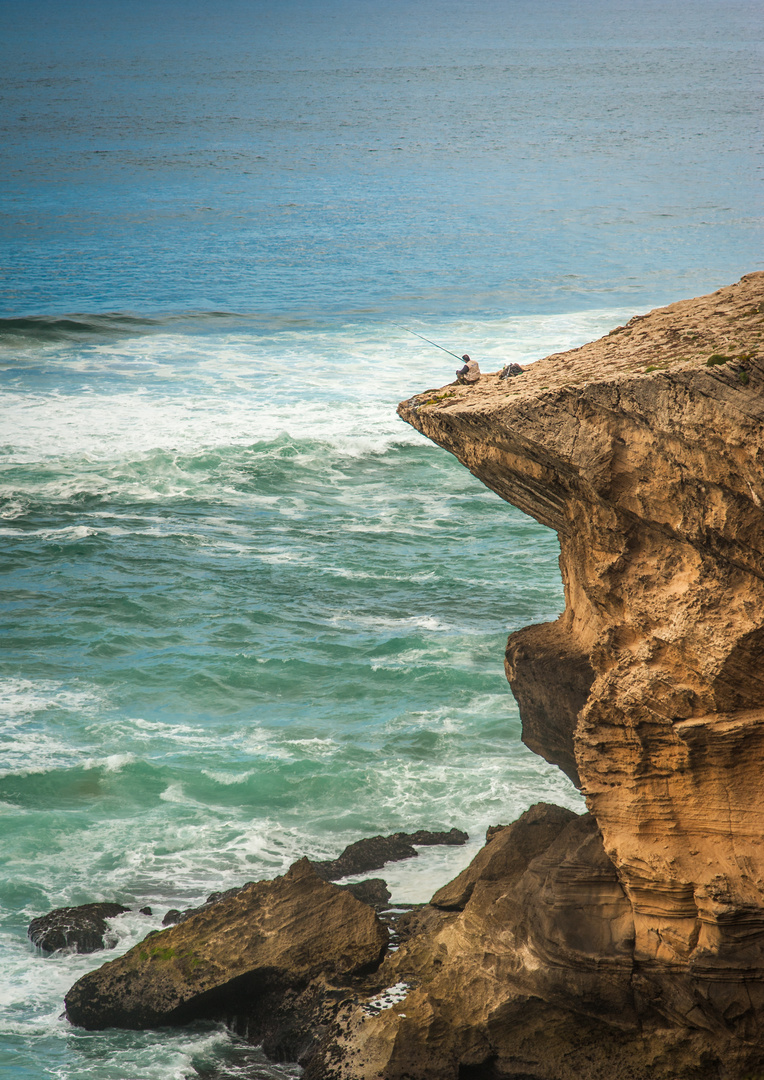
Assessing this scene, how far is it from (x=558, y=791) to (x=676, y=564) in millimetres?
7392

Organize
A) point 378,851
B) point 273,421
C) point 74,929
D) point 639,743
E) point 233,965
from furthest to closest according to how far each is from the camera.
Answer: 1. point 273,421
2. point 378,851
3. point 74,929
4. point 233,965
5. point 639,743

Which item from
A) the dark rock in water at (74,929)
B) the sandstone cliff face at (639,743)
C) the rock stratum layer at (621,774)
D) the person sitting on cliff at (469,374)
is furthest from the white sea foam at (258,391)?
the sandstone cliff face at (639,743)

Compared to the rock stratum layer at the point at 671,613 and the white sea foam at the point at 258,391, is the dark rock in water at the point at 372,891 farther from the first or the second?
the white sea foam at the point at 258,391

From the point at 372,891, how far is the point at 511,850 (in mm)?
2512

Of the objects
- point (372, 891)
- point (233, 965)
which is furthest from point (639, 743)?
point (372, 891)

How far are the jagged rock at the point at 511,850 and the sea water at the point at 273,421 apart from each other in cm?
177

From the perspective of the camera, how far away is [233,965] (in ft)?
31.5

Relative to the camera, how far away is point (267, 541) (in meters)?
24.2

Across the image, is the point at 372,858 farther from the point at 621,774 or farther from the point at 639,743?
the point at 639,743

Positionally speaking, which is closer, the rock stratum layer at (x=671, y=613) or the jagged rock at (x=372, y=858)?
the rock stratum layer at (x=671, y=613)

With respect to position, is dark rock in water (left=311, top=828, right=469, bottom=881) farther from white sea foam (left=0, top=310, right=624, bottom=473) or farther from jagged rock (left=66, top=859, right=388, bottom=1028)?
white sea foam (left=0, top=310, right=624, bottom=473)

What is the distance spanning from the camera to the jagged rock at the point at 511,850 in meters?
9.48

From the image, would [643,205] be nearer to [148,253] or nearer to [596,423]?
[148,253]

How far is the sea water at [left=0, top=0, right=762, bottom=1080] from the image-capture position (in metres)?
13.7
